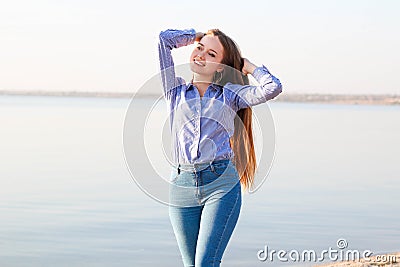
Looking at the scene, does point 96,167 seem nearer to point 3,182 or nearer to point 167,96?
point 3,182

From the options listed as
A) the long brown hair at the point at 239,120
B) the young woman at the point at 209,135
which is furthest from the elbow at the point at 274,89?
the long brown hair at the point at 239,120

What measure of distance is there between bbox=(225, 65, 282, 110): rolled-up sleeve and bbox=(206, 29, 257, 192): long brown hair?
0.25 ft

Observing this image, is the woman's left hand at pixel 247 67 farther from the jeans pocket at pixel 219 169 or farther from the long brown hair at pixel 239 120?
the jeans pocket at pixel 219 169

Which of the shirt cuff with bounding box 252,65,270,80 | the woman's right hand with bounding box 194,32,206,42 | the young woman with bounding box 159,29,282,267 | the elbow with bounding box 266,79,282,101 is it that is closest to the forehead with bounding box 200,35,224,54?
the young woman with bounding box 159,29,282,267

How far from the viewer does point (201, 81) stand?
4.34 meters

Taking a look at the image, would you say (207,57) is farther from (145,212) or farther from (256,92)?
(145,212)

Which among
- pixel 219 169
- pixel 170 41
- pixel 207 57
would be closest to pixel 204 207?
pixel 219 169

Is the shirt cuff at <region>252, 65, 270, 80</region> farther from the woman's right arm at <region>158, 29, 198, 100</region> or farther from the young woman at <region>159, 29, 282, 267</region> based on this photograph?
the woman's right arm at <region>158, 29, 198, 100</region>

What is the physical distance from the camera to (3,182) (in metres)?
12.4

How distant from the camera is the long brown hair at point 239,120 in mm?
4379

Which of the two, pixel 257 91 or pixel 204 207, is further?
pixel 257 91

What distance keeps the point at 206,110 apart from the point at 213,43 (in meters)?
0.40

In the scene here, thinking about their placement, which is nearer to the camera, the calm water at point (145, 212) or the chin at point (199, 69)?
the chin at point (199, 69)

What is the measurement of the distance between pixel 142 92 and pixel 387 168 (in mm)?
12543
